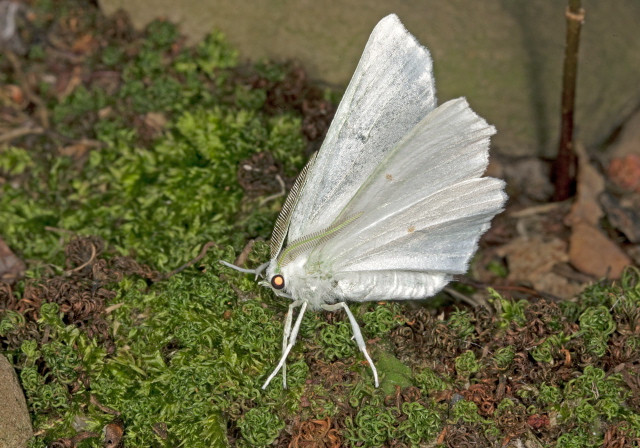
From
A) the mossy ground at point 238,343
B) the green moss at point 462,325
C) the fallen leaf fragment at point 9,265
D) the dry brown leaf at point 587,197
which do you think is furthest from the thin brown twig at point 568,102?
the fallen leaf fragment at point 9,265

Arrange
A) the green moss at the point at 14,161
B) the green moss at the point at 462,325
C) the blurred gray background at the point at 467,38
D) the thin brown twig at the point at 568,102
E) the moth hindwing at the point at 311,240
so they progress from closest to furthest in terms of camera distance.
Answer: the moth hindwing at the point at 311,240, the green moss at the point at 462,325, the thin brown twig at the point at 568,102, the green moss at the point at 14,161, the blurred gray background at the point at 467,38

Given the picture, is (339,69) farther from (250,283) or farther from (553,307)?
(553,307)

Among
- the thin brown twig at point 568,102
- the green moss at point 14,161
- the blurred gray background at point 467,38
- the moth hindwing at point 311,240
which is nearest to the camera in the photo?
the moth hindwing at point 311,240

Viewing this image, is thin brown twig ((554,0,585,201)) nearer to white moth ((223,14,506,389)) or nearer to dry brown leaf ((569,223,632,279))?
dry brown leaf ((569,223,632,279))

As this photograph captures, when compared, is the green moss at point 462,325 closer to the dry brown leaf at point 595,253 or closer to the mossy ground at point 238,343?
the mossy ground at point 238,343

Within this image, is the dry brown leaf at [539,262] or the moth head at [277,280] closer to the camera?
the moth head at [277,280]

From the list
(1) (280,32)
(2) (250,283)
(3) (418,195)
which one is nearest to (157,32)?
(1) (280,32)

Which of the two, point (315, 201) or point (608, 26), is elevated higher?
point (608, 26)
